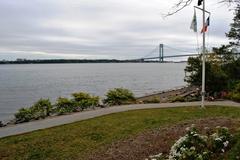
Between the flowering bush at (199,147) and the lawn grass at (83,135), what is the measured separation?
2.87m

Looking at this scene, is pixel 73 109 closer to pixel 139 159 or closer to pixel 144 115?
pixel 144 115

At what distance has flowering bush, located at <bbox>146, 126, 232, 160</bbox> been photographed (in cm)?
616

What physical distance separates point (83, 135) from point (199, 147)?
208 inches

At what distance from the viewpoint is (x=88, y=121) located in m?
14.0

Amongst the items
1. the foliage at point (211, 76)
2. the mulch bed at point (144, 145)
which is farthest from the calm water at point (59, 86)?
the mulch bed at point (144, 145)

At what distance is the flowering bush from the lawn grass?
2871 mm

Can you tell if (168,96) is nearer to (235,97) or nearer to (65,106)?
(235,97)

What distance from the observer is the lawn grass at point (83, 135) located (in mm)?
9719

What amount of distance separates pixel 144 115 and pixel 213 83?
9580mm

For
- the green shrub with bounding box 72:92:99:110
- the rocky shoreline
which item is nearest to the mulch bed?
the green shrub with bounding box 72:92:99:110

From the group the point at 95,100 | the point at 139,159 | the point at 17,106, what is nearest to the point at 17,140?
the point at 139,159

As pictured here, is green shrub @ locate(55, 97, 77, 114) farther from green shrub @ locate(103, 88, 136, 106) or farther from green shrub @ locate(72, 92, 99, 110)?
green shrub @ locate(103, 88, 136, 106)

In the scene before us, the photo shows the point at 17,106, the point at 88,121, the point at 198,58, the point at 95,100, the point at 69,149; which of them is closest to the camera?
the point at 69,149

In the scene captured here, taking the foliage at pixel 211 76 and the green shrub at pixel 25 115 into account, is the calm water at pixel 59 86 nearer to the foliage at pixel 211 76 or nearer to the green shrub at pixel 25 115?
the green shrub at pixel 25 115
